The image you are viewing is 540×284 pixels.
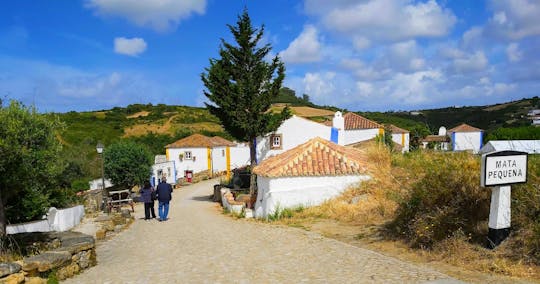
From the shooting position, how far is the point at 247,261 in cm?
822

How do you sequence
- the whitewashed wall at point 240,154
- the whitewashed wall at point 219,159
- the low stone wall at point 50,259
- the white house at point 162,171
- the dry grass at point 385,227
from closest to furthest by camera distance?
the dry grass at point 385,227 → the low stone wall at point 50,259 → the white house at point 162,171 → the whitewashed wall at point 219,159 → the whitewashed wall at point 240,154

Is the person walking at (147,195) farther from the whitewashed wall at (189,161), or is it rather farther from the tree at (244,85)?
the whitewashed wall at (189,161)

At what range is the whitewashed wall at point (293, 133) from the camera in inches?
1070

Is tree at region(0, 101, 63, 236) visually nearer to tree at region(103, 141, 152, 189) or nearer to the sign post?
the sign post

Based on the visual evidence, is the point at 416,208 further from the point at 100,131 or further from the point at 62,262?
the point at 100,131

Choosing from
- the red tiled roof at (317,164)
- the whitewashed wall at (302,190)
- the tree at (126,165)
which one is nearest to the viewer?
the whitewashed wall at (302,190)

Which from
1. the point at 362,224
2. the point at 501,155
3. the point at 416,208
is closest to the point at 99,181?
the point at 362,224

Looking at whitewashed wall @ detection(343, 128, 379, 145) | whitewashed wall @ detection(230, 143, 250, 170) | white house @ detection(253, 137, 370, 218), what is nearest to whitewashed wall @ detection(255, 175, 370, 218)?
white house @ detection(253, 137, 370, 218)

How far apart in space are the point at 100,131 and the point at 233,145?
100 feet

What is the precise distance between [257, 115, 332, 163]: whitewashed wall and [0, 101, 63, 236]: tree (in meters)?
18.3

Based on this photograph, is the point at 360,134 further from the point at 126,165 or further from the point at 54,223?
the point at 54,223

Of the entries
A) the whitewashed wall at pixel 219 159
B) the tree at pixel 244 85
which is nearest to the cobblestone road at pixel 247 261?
the tree at pixel 244 85

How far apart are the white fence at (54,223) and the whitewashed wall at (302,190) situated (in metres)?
7.10

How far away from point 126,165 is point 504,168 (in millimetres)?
32455
